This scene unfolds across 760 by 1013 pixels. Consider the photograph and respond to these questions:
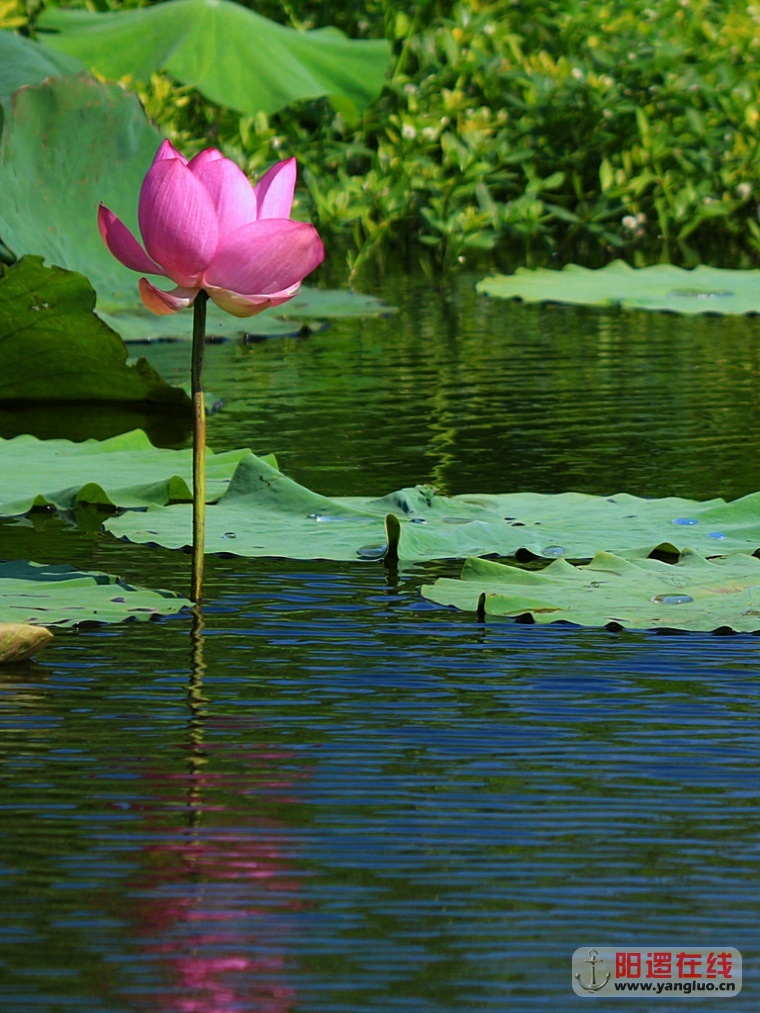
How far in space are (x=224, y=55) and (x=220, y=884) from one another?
198 inches

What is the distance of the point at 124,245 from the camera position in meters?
1.84

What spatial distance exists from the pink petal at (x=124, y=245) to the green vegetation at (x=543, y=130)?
4.55 metres

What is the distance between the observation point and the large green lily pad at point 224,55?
5.83m

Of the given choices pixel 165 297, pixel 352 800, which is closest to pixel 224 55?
pixel 165 297

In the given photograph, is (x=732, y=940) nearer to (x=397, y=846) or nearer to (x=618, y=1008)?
(x=618, y=1008)

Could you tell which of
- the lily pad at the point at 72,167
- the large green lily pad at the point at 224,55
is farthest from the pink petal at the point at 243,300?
the large green lily pad at the point at 224,55

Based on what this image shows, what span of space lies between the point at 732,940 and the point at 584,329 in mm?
3783

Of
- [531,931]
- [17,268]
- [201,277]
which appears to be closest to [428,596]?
[201,277]

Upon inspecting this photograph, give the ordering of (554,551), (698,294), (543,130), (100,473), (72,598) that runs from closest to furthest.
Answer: (72,598), (554,551), (100,473), (698,294), (543,130)

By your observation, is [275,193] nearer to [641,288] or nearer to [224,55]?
[641,288]

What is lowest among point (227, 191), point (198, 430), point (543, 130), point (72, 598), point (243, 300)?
point (72, 598)

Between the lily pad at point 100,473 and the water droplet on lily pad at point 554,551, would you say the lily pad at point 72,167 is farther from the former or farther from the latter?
the water droplet on lily pad at point 554,551

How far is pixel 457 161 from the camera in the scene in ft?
21.1

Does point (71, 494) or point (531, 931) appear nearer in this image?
point (531, 931)
